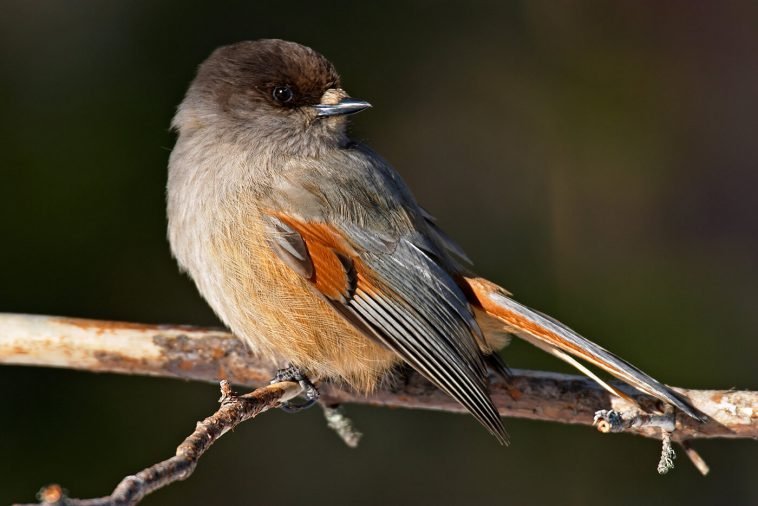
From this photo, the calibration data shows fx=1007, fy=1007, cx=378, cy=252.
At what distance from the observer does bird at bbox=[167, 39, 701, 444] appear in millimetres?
3680

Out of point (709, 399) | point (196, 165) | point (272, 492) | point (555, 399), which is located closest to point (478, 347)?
point (555, 399)

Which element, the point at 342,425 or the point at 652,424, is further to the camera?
the point at 342,425

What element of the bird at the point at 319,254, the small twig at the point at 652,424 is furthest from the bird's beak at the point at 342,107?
the small twig at the point at 652,424

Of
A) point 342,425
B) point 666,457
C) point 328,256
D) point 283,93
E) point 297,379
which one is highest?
point 283,93

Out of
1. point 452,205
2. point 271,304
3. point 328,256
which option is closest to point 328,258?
point 328,256

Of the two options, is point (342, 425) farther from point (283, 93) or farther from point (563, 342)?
point (283, 93)

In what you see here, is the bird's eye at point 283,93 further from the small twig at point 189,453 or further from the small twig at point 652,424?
the small twig at point 652,424

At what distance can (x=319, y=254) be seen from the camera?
12.2 feet

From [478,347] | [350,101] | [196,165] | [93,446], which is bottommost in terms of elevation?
[93,446]

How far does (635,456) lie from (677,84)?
2.21 metres

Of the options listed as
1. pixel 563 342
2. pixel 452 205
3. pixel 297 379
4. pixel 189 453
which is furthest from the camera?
pixel 452 205

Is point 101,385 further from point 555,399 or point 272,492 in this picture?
point 555,399

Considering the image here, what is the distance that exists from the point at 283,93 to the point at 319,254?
2.42 ft

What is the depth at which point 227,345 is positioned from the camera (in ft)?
13.7
